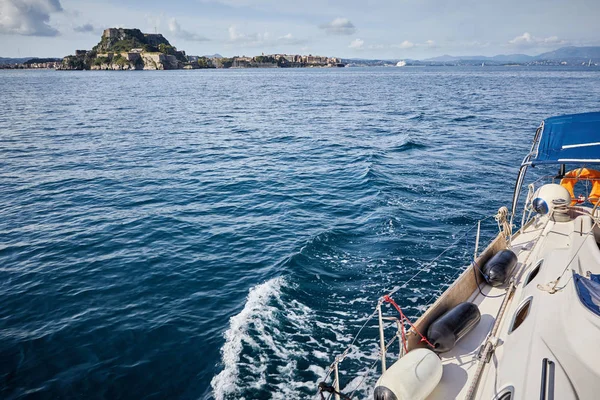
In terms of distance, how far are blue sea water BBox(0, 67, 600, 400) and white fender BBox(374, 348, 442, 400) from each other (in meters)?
2.91

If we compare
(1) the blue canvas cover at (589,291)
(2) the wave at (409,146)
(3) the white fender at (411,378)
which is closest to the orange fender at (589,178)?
(1) the blue canvas cover at (589,291)

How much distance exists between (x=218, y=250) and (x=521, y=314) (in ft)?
38.3

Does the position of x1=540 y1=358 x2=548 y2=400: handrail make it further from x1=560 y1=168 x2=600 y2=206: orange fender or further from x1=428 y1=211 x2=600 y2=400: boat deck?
x1=560 y1=168 x2=600 y2=206: orange fender

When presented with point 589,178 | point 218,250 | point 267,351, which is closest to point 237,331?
point 267,351

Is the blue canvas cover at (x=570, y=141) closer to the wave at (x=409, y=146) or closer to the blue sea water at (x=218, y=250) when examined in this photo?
the blue sea water at (x=218, y=250)

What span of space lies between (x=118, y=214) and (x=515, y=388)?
756 inches

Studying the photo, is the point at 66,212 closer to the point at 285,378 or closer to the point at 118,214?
the point at 118,214

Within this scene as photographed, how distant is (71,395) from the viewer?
8.92 metres

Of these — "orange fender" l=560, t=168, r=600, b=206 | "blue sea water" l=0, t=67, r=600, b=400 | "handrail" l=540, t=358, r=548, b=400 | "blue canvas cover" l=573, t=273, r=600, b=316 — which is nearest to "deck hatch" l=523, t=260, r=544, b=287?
"blue canvas cover" l=573, t=273, r=600, b=316

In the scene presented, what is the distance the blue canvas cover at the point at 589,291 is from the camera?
22.1 feet

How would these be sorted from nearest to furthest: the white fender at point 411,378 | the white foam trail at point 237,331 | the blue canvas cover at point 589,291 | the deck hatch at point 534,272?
the white fender at point 411,378, the blue canvas cover at point 589,291, the white foam trail at point 237,331, the deck hatch at point 534,272

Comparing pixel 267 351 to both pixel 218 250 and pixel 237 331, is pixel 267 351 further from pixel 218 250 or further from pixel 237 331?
pixel 218 250

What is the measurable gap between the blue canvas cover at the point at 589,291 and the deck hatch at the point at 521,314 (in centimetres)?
104

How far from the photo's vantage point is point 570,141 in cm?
1275
